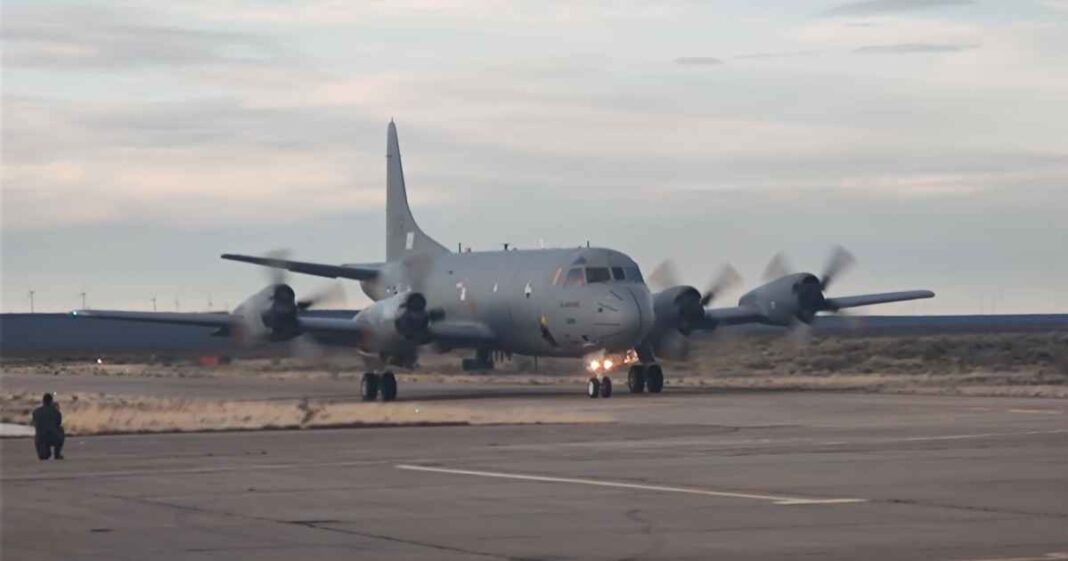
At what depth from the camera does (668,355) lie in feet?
170

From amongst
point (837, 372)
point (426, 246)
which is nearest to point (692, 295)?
point (426, 246)

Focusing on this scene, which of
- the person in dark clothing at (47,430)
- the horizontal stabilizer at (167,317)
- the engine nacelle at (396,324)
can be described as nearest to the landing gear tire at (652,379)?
the engine nacelle at (396,324)

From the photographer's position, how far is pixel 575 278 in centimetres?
4725

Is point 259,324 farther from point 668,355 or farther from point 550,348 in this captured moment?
point 668,355

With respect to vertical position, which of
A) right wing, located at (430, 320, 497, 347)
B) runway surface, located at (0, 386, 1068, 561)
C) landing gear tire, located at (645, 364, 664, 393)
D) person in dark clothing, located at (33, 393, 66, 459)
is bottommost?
runway surface, located at (0, 386, 1068, 561)

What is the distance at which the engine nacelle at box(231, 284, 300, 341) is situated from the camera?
47.1m

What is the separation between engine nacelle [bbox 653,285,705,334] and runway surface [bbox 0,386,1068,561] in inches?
641

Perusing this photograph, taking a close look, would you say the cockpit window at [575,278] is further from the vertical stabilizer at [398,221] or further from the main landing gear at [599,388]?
A: the vertical stabilizer at [398,221]

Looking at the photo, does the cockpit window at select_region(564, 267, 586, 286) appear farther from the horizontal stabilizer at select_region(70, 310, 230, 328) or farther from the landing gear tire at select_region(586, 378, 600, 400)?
the horizontal stabilizer at select_region(70, 310, 230, 328)

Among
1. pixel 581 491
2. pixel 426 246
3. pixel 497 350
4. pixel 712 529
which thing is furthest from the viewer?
pixel 426 246

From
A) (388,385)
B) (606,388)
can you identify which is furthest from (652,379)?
(388,385)

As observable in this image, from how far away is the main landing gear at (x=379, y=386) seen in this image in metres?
48.1

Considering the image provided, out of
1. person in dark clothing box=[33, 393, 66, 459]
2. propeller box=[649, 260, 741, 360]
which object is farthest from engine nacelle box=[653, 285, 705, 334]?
person in dark clothing box=[33, 393, 66, 459]

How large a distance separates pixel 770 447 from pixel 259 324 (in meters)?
23.0
